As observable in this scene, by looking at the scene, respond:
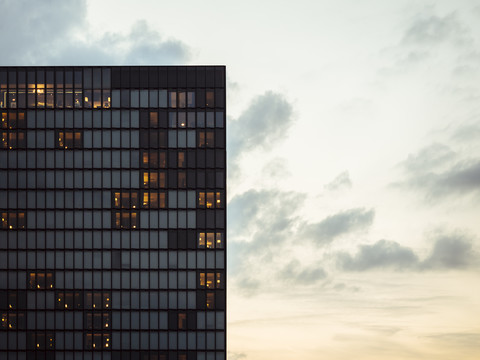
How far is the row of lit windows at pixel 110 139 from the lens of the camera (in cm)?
14525

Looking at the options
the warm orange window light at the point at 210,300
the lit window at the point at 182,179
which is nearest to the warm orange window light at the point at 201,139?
the lit window at the point at 182,179

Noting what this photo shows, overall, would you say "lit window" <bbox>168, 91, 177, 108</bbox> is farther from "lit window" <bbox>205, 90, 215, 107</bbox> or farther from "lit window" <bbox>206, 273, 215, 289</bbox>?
"lit window" <bbox>206, 273, 215, 289</bbox>

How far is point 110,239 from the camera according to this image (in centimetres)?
14488

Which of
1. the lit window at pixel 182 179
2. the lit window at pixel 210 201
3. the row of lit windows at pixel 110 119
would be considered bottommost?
the lit window at pixel 210 201

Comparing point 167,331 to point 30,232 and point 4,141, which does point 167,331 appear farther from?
point 4,141

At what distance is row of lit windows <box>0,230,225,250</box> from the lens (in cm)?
14375

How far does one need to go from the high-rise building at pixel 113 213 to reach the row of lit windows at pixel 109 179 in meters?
0.17

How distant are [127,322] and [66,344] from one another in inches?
419

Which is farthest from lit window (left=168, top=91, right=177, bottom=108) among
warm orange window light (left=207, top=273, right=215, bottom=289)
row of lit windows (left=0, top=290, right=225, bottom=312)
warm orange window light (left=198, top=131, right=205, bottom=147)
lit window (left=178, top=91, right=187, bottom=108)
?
row of lit windows (left=0, top=290, right=225, bottom=312)

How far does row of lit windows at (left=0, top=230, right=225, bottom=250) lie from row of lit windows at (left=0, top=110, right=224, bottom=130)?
57.9 feet

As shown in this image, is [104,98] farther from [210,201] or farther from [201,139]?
[210,201]

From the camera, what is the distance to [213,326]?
142500mm

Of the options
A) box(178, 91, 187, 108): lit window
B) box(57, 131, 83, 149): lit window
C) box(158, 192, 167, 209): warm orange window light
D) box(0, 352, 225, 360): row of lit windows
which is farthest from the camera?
box(57, 131, 83, 149): lit window

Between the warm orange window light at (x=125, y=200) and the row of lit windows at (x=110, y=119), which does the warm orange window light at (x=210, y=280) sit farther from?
the row of lit windows at (x=110, y=119)
